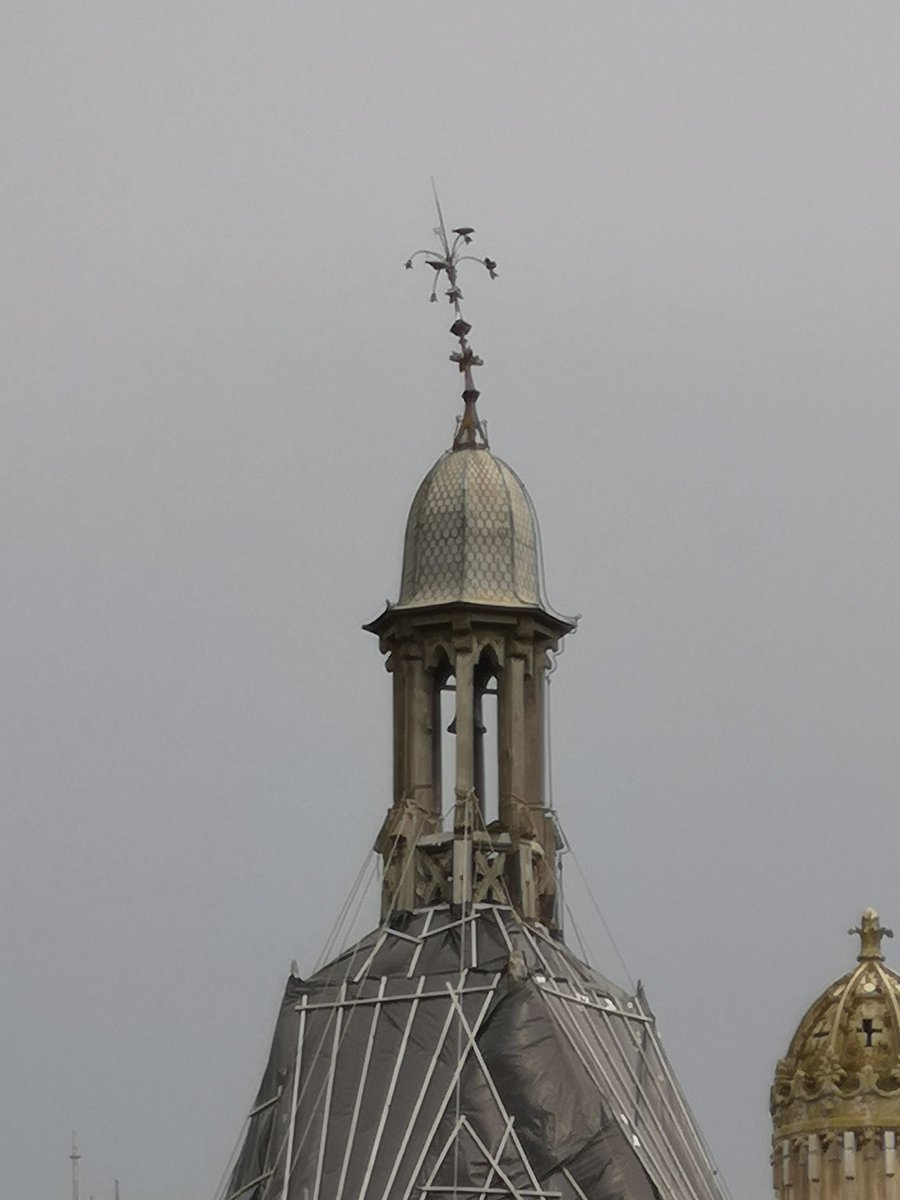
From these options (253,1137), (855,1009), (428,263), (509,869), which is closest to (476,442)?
(428,263)

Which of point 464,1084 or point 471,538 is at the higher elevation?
point 471,538

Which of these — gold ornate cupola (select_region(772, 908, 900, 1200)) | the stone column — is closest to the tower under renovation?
the stone column

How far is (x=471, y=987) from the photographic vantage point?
61.5 meters

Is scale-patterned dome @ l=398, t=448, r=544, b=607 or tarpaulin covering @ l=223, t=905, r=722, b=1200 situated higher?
scale-patterned dome @ l=398, t=448, r=544, b=607

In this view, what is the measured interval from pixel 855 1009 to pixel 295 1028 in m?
12.2

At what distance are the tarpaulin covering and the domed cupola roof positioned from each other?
6.70m

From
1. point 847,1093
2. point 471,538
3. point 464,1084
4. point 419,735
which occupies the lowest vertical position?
point 847,1093

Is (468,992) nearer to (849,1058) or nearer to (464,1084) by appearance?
(464,1084)

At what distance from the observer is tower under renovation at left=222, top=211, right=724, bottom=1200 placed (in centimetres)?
5959

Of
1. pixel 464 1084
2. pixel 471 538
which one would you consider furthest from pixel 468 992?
pixel 471 538

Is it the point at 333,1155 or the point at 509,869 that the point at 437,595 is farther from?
the point at 333,1155

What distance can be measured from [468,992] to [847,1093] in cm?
1041

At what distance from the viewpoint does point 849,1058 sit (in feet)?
171

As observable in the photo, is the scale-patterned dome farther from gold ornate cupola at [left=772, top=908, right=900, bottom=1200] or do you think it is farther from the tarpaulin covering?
gold ornate cupola at [left=772, top=908, right=900, bottom=1200]
